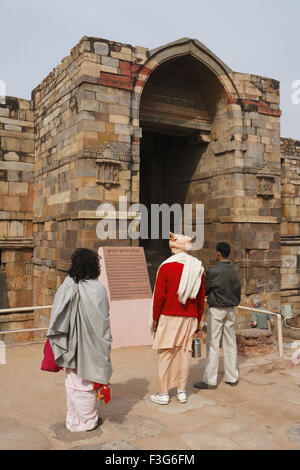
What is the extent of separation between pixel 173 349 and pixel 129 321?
2.71 meters

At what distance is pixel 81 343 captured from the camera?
11.0ft

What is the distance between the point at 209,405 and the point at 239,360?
5.62ft

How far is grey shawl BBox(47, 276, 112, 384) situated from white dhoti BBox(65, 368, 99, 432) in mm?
99

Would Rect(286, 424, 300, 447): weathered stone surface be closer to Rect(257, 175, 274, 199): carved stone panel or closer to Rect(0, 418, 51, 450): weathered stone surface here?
Rect(0, 418, 51, 450): weathered stone surface

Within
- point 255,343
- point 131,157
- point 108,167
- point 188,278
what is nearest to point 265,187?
point 131,157

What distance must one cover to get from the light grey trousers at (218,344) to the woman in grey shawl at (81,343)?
155cm

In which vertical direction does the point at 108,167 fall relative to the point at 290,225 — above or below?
above

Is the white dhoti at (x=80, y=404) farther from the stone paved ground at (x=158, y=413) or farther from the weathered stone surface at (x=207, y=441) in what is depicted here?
the weathered stone surface at (x=207, y=441)

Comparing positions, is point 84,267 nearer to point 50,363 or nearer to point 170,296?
point 50,363

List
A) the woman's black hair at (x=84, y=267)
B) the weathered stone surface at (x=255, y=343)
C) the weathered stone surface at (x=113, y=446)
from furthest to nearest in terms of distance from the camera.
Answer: the weathered stone surface at (x=255, y=343) < the woman's black hair at (x=84, y=267) < the weathered stone surface at (x=113, y=446)

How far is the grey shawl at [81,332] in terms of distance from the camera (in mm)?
3328

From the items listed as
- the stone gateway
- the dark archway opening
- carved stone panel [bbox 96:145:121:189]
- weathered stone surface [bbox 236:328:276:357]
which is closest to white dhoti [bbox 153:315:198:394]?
weathered stone surface [bbox 236:328:276:357]

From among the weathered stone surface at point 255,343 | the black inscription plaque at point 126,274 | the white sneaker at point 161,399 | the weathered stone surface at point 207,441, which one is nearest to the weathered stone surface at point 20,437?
the weathered stone surface at point 207,441
